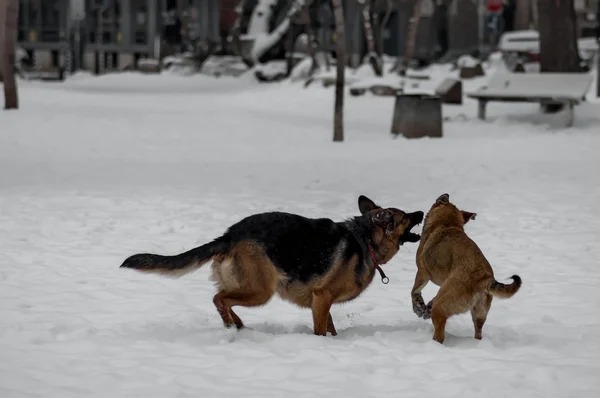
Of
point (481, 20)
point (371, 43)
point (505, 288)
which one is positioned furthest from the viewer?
point (481, 20)

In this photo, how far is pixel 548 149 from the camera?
15.9 meters

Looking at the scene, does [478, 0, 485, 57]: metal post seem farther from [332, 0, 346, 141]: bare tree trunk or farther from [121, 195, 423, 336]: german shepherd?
[121, 195, 423, 336]: german shepherd

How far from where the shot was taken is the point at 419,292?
6.25 m

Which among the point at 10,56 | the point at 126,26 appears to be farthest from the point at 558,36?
the point at 126,26

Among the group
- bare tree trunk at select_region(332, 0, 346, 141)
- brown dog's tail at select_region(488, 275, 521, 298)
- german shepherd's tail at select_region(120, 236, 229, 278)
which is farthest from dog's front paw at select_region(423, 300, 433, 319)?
bare tree trunk at select_region(332, 0, 346, 141)

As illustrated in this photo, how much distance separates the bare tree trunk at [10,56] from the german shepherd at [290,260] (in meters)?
15.9

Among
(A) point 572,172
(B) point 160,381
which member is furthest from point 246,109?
(B) point 160,381

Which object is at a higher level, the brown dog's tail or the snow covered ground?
the brown dog's tail

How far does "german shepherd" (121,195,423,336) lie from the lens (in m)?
5.69

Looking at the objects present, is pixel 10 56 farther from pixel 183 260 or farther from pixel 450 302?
pixel 450 302

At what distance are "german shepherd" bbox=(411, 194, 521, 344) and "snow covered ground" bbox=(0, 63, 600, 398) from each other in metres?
0.22

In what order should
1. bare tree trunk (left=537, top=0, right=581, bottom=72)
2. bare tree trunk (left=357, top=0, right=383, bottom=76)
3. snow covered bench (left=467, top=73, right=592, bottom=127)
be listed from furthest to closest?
bare tree trunk (left=357, top=0, right=383, bottom=76), bare tree trunk (left=537, top=0, right=581, bottom=72), snow covered bench (left=467, top=73, right=592, bottom=127)

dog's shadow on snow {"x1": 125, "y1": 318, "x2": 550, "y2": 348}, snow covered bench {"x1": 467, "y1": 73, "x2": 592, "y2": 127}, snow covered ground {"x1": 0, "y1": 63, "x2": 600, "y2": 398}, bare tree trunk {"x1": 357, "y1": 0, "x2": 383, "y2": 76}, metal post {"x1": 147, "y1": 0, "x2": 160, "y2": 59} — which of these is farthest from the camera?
metal post {"x1": 147, "y1": 0, "x2": 160, "y2": 59}

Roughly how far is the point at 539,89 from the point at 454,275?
50.6 feet
